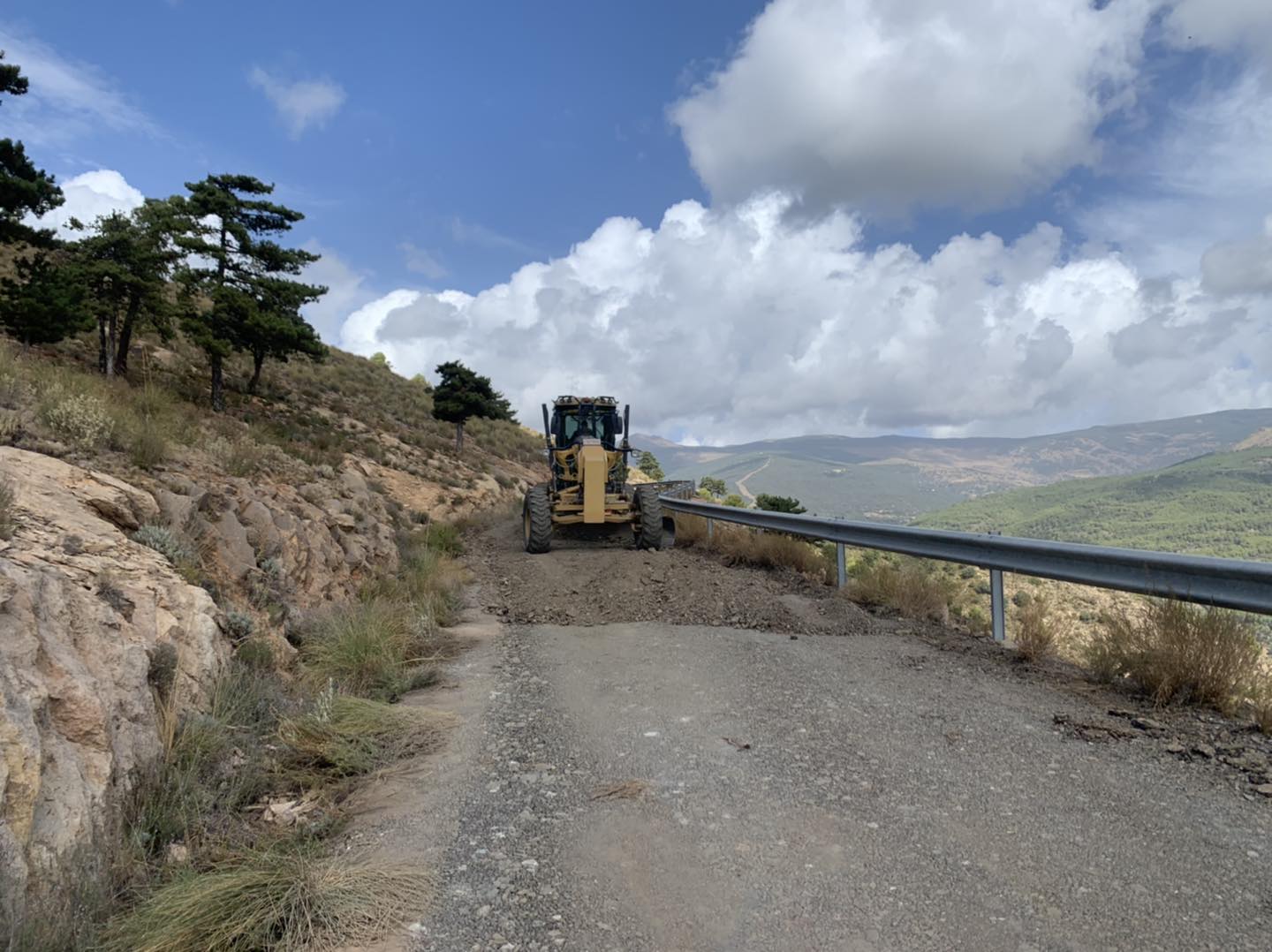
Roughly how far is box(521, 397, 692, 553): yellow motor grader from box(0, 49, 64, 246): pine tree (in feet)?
36.1

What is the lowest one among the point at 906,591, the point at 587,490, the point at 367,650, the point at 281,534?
the point at 367,650

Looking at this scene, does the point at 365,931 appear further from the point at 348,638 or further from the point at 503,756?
the point at 348,638

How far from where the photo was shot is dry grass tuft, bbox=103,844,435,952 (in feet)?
7.63

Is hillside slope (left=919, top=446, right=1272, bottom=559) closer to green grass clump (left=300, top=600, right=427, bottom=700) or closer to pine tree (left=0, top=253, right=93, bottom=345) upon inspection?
green grass clump (left=300, top=600, right=427, bottom=700)

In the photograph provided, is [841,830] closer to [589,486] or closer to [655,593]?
[655,593]

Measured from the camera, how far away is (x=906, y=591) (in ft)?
25.7

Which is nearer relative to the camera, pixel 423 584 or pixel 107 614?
pixel 107 614

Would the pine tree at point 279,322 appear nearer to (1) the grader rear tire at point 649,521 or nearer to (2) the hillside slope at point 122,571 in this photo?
(2) the hillside slope at point 122,571

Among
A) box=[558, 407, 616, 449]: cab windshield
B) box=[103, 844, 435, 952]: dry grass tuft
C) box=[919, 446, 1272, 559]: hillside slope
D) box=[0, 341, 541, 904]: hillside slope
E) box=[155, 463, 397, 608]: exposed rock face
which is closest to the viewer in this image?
box=[103, 844, 435, 952]: dry grass tuft

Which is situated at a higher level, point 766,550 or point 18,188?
point 18,188

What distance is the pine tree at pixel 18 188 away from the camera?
535 inches

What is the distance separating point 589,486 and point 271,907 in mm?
10978

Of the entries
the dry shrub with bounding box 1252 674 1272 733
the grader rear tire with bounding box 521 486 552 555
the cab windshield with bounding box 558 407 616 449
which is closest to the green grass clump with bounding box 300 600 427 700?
the dry shrub with bounding box 1252 674 1272 733

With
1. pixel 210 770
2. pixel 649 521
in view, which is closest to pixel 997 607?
pixel 210 770
